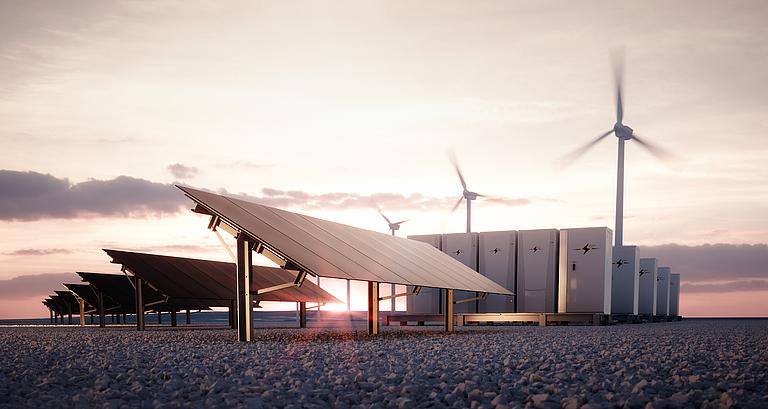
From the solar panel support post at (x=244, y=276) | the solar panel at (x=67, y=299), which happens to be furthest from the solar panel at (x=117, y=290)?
the solar panel support post at (x=244, y=276)

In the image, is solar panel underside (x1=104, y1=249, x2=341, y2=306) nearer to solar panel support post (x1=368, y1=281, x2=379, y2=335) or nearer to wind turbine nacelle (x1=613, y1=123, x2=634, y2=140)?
solar panel support post (x1=368, y1=281, x2=379, y2=335)

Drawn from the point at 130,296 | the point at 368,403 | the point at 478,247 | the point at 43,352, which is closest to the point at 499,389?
the point at 368,403

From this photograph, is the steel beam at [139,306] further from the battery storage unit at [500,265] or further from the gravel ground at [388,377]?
the battery storage unit at [500,265]

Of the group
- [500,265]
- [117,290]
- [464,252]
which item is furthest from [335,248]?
[117,290]

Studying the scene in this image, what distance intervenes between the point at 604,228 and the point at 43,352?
2677cm

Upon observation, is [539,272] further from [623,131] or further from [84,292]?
[84,292]

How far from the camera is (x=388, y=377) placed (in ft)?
29.8

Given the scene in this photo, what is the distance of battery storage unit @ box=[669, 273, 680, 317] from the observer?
191 feet

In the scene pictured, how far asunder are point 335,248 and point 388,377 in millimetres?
9529

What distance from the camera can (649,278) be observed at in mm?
44312

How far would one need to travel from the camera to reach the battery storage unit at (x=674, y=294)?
58.1m

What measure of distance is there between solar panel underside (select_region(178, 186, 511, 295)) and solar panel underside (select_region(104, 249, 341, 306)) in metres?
3.92

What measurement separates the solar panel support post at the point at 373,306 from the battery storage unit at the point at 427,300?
17.1m

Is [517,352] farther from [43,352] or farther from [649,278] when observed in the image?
[649,278]
